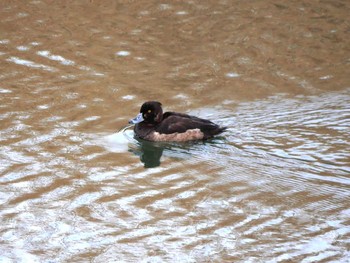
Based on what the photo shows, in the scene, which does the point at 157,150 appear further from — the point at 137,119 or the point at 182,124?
the point at 137,119

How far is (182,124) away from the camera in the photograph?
39.1 feet

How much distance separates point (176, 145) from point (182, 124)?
0.30 m

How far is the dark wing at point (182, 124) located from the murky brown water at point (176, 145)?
22 cm

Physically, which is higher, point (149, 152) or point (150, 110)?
point (150, 110)

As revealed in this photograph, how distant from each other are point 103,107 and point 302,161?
3508 millimetres

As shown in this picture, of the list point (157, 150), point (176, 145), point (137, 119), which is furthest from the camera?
point (137, 119)

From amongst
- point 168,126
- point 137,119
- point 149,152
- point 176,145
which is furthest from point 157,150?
point 137,119

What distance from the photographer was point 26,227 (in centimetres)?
896

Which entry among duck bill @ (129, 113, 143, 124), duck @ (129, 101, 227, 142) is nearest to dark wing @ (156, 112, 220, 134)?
duck @ (129, 101, 227, 142)

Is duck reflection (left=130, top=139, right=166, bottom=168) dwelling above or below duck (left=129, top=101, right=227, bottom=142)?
below

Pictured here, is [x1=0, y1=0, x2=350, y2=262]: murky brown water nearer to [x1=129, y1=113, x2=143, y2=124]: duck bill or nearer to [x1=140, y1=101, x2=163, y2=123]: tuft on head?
[x1=129, y1=113, x2=143, y2=124]: duck bill

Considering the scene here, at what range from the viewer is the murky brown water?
872 centimetres

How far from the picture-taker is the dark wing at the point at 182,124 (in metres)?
11.8

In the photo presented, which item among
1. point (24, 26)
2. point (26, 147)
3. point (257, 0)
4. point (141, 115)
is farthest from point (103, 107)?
point (257, 0)
